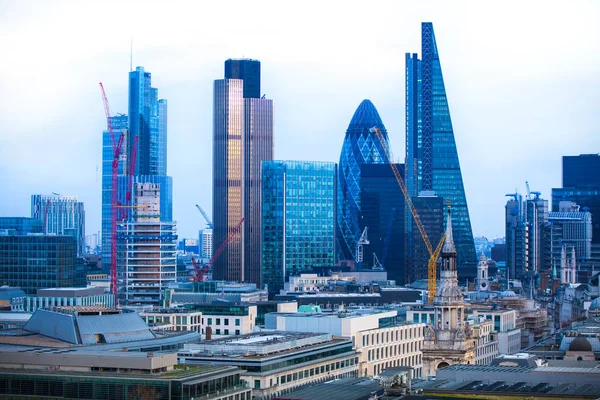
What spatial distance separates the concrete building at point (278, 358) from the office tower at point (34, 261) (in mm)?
83853

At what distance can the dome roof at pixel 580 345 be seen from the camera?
358 ft

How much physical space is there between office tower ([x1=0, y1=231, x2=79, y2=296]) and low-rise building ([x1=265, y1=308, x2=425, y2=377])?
68.2 meters

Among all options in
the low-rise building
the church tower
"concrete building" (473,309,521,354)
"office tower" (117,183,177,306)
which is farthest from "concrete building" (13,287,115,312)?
the church tower

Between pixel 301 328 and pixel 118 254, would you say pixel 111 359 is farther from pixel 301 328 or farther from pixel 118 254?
pixel 118 254

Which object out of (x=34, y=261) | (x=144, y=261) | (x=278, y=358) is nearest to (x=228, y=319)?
(x=278, y=358)

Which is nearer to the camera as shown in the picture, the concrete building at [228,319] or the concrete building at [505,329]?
the concrete building at [228,319]

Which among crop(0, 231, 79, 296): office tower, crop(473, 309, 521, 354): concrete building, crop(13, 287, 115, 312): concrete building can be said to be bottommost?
crop(473, 309, 521, 354): concrete building

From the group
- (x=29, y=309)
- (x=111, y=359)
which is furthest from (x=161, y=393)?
(x=29, y=309)

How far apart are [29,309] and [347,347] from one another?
57033 millimetres

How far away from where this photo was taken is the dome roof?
109 metres

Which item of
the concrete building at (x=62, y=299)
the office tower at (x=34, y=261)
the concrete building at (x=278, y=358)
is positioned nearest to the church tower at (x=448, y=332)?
the concrete building at (x=278, y=358)

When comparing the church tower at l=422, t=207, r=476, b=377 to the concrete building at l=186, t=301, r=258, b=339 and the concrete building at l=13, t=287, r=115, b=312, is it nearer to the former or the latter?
the concrete building at l=186, t=301, r=258, b=339

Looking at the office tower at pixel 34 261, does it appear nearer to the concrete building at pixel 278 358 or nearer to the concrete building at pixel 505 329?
the concrete building at pixel 505 329

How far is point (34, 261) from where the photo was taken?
194000 millimetres
